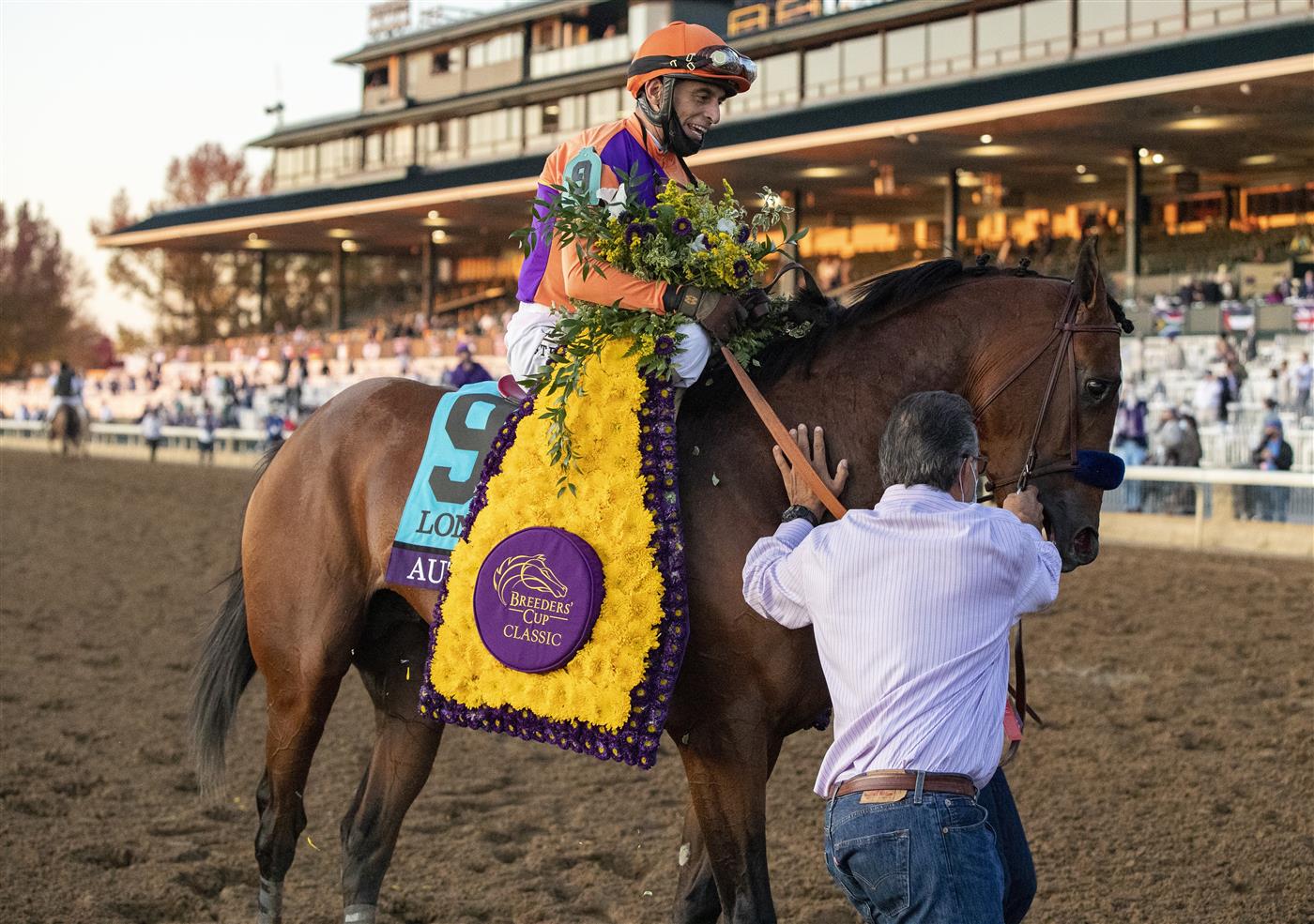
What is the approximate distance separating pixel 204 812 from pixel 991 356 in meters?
3.73

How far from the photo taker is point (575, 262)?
332 cm

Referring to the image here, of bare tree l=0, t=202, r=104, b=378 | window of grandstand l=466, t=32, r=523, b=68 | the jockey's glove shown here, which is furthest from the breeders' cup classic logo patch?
bare tree l=0, t=202, r=104, b=378

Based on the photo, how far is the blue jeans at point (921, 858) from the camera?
7.67ft

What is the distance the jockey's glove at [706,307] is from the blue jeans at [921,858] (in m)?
1.23

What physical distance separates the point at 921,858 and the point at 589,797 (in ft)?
11.2

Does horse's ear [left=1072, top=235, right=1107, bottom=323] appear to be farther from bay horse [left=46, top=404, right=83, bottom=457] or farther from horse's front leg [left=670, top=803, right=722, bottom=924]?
bay horse [left=46, top=404, right=83, bottom=457]

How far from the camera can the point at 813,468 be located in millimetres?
3064

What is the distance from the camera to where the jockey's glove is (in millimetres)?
3223

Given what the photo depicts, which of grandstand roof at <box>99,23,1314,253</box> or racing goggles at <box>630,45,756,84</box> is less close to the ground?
grandstand roof at <box>99,23,1314,253</box>

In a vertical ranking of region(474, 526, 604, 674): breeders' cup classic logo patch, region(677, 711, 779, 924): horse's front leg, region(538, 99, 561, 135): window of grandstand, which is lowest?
region(677, 711, 779, 924): horse's front leg

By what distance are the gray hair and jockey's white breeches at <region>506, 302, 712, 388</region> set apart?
31.2 inches

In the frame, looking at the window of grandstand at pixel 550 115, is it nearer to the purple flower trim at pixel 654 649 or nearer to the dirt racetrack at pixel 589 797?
the dirt racetrack at pixel 589 797

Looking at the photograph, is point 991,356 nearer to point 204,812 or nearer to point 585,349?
point 585,349

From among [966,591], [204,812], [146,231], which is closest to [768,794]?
[204,812]
